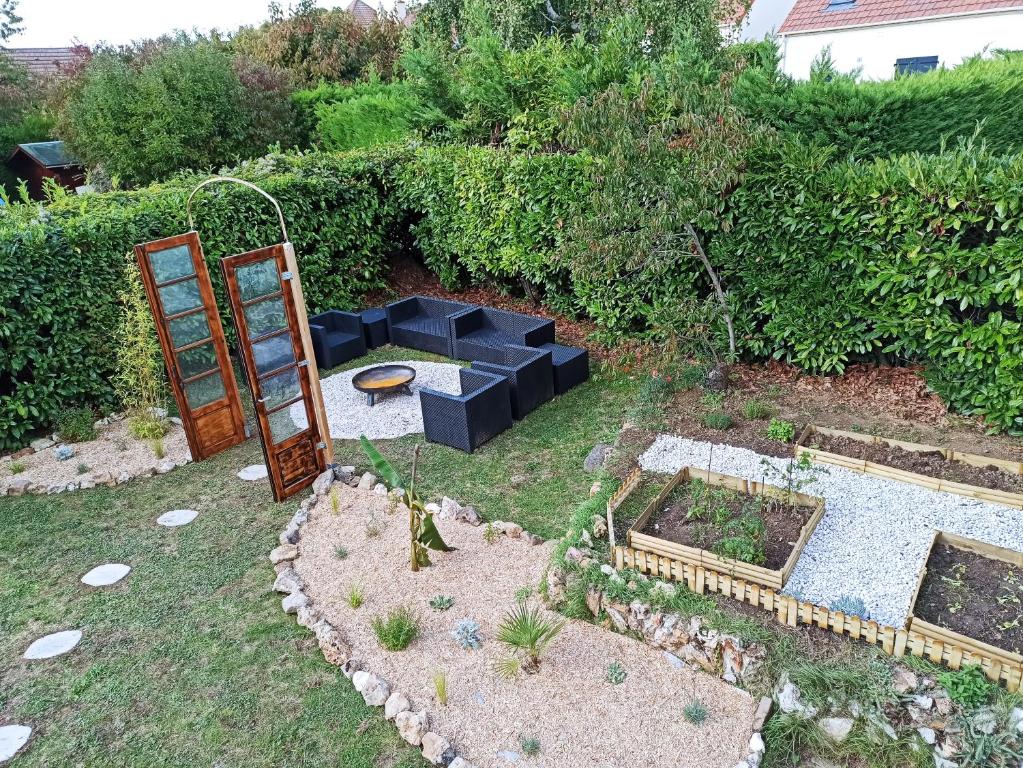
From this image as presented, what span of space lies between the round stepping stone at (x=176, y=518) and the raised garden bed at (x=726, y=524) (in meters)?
4.65

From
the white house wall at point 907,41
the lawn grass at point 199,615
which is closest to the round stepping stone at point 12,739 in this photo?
the lawn grass at point 199,615

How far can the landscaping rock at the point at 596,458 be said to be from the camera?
7630 mm

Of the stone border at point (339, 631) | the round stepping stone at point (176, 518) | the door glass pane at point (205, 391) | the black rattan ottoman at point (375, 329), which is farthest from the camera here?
the black rattan ottoman at point (375, 329)

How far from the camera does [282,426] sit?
7375 mm

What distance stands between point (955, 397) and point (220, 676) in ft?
24.9

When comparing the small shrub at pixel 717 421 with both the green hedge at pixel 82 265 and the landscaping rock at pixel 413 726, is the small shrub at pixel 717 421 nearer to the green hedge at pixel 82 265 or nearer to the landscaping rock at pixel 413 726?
the landscaping rock at pixel 413 726

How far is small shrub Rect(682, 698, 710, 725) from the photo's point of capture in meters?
4.54

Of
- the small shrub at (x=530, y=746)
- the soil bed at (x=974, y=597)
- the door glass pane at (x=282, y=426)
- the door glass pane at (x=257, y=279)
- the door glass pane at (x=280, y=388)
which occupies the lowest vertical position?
the small shrub at (x=530, y=746)

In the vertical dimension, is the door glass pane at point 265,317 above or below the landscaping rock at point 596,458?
above

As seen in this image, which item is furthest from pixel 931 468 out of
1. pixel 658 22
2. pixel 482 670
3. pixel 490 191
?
pixel 658 22

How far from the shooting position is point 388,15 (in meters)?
31.0

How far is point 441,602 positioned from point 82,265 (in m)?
6.86

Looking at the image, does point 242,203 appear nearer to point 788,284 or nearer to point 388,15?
point 788,284

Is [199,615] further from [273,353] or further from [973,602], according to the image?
[973,602]
